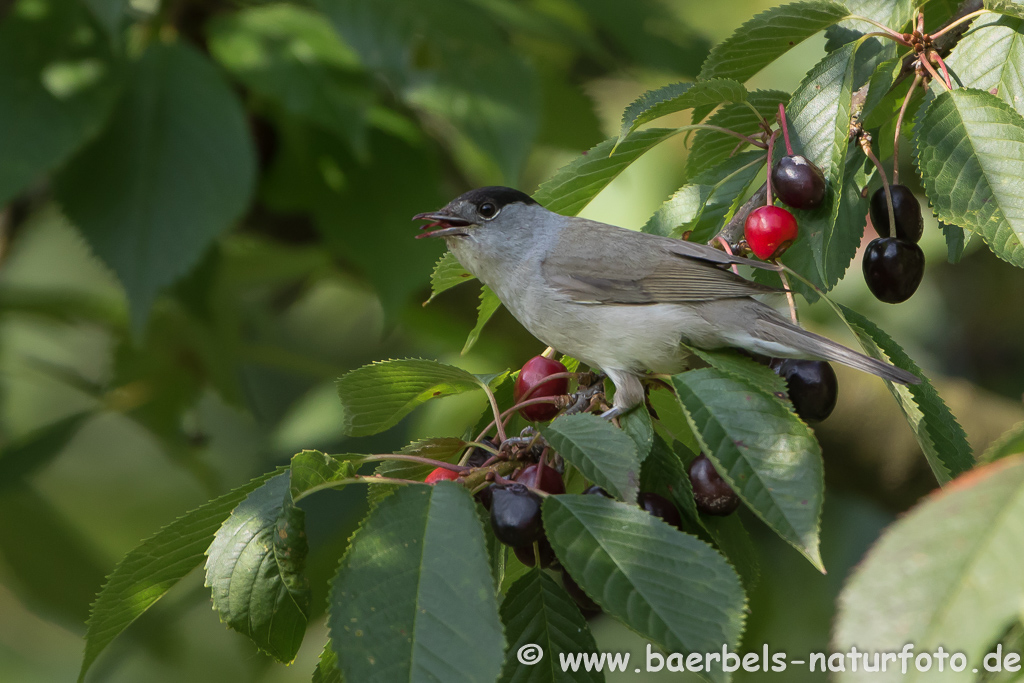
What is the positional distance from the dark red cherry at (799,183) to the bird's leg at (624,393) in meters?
0.58

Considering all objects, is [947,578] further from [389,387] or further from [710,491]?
[389,387]

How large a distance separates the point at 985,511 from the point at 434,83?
3129mm

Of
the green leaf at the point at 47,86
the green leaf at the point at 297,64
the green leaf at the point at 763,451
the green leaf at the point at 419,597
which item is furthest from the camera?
the green leaf at the point at 297,64

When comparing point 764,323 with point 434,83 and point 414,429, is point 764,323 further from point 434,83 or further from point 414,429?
point 414,429

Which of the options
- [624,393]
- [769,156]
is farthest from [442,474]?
[769,156]

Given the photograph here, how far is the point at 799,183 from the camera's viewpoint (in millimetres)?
2027

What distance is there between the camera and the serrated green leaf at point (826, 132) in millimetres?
2021

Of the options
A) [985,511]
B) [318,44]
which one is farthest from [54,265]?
[985,511]

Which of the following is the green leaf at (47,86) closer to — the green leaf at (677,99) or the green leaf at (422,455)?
the green leaf at (422,455)

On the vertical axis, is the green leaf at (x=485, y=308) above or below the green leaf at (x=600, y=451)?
below

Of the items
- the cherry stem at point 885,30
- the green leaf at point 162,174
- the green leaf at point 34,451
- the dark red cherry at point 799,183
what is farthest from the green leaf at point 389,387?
the green leaf at point 34,451

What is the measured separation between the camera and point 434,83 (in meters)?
3.74

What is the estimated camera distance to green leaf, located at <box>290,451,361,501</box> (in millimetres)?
1637

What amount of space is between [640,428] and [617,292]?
0.84m
